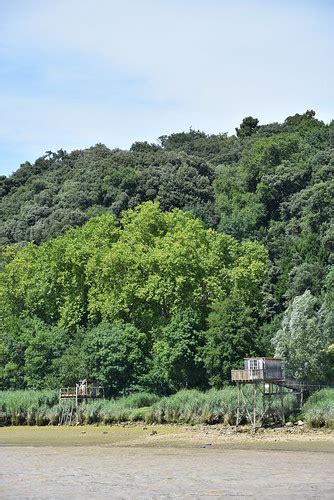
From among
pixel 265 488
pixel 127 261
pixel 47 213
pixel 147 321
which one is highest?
pixel 47 213

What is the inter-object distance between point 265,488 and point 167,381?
1583 inches

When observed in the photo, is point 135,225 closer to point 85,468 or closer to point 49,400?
point 49,400

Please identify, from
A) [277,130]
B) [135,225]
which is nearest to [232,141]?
[277,130]

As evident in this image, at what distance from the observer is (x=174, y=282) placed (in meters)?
71.6

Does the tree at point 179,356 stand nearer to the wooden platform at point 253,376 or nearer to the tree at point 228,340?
the tree at point 228,340

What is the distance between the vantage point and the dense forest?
6494 cm

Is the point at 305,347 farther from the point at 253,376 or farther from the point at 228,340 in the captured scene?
the point at 253,376

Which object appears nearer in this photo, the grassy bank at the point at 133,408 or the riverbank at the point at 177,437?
the riverbank at the point at 177,437

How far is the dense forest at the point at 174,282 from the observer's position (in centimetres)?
6494

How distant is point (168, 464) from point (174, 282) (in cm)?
3601

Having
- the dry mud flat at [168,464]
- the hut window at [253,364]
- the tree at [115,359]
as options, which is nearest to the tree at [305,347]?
the hut window at [253,364]

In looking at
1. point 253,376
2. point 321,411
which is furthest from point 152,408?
point 321,411

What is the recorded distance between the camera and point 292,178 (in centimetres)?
10981

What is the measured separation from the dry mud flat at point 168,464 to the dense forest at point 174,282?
11.7 meters
